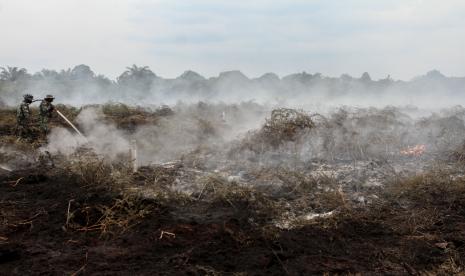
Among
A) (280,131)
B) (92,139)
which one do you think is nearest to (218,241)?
(280,131)

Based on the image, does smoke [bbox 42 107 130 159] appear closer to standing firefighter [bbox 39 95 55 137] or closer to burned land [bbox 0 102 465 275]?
burned land [bbox 0 102 465 275]

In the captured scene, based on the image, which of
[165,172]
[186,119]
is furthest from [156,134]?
[165,172]

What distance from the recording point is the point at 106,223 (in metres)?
5.64

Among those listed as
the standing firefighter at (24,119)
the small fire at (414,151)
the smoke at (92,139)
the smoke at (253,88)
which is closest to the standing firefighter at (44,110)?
the standing firefighter at (24,119)

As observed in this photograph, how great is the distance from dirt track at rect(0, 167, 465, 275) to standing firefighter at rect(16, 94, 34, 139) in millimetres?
3243

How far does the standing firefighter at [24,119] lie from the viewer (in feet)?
30.5

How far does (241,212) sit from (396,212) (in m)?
Answer: 2.28

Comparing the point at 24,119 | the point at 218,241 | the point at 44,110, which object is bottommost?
the point at 218,241

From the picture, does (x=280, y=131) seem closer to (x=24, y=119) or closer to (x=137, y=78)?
(x=24, y=119)

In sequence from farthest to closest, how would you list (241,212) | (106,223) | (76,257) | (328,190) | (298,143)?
(298,143), (328,190), (241,212), (106,223), (76,257)

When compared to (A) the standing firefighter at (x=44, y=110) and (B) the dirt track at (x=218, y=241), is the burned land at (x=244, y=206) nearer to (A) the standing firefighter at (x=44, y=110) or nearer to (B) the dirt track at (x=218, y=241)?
(B) the dirt track at (x=218, y=241)

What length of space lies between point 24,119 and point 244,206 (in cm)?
589

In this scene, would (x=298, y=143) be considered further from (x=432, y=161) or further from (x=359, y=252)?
(x=359, y=252)

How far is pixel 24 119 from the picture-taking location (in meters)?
9.66
